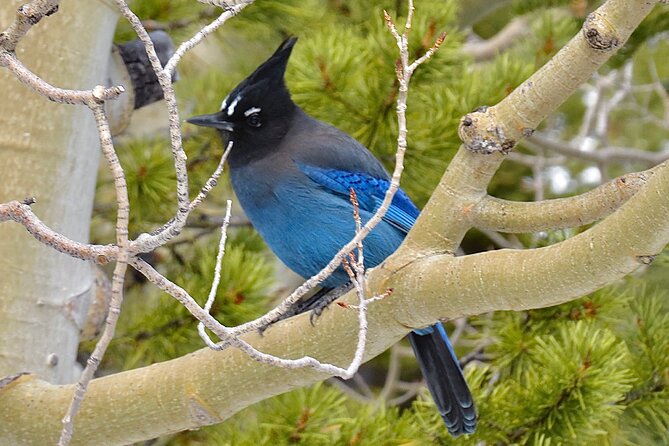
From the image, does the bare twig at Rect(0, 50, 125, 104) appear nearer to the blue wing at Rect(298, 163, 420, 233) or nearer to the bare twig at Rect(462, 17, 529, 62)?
the blue wing at Rect(298, 163, 420, 233)

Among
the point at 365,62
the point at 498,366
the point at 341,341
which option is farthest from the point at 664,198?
the point at 365,62

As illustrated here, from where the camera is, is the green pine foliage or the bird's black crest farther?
the bird's black crest

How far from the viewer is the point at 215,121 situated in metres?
2.36

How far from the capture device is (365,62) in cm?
230

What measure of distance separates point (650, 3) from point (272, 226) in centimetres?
113

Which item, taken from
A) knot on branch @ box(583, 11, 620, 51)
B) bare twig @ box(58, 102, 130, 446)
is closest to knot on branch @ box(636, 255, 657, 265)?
knot on branch @ box(583, 11, 620, 51)

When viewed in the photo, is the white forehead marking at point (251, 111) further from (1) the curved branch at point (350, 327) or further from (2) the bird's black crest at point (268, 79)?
(1) the curved branch at point (350, 327)

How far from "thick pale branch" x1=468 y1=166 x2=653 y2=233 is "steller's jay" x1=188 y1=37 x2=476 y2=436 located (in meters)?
0.71

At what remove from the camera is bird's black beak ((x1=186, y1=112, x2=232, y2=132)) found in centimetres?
232

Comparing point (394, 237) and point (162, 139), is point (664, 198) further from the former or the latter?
point (162, 139)

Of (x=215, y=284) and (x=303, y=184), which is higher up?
(x=303, y=184)

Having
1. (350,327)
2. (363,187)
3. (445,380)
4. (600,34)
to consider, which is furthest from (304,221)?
(600,34)

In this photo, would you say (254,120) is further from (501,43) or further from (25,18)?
(501,43)

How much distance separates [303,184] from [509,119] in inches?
37.3
